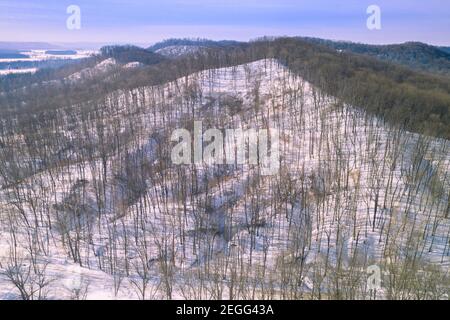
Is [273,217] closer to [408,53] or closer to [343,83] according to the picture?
[343,83]

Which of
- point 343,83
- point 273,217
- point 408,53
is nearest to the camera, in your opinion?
point 273,217

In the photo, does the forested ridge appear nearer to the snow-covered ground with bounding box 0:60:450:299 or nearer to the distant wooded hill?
the snow-covered ground with bounding box 0:60:450:299

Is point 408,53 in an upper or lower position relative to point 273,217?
upper

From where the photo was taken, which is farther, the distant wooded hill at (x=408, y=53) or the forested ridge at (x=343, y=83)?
the distant wooded hill at (x=408, y=53)

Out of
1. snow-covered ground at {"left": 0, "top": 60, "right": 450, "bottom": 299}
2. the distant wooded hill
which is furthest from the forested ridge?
the distant wooded hill

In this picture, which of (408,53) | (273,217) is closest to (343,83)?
(273,217)

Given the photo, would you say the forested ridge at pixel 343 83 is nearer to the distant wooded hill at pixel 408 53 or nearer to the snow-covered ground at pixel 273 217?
the snow-covered ground at pixel 273 217

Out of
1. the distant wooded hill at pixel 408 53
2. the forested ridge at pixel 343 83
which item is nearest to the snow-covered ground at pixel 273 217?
the forested ridge at pixel 343 83

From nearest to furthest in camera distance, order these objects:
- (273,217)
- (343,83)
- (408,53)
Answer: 1. (273,217)
2. (343,83)
3. (408,53)
